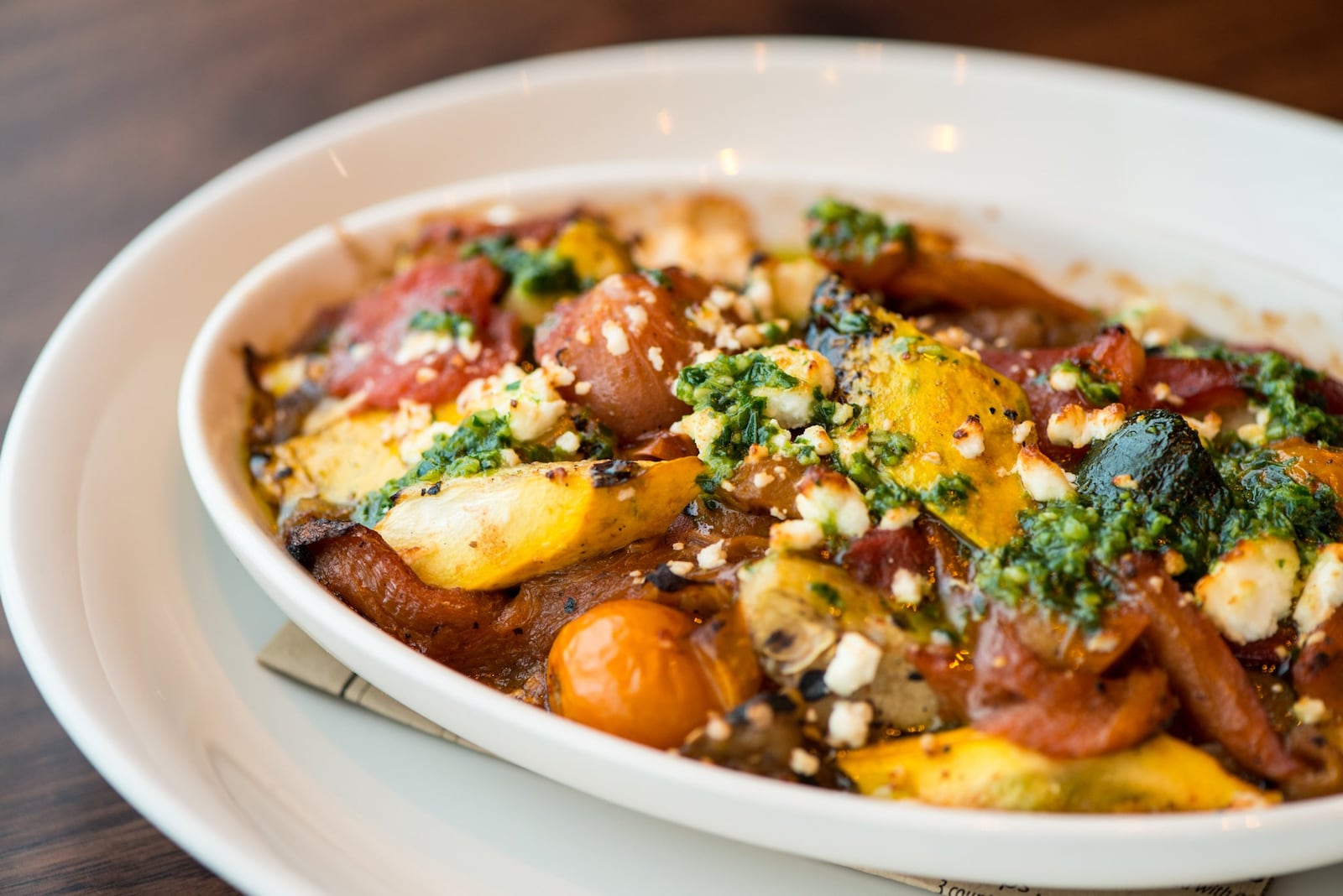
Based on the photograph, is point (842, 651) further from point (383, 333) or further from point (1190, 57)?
point (1190, 57)

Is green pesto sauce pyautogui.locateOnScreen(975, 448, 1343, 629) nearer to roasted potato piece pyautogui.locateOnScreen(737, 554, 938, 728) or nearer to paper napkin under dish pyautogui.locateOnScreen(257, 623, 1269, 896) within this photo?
roasted potato piece pyautogui.locateOnScreen(737, 554, 938, 728)

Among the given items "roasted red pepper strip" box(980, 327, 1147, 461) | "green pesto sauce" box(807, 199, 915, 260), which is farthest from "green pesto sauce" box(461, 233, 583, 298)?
"roasted red pepper strip" box(980, 327, 1147, 461)

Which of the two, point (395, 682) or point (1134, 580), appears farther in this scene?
point (395, 682)

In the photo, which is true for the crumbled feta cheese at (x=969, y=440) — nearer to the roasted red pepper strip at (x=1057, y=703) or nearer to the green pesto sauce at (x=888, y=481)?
the green pesto sauce at (x=888, y=481)

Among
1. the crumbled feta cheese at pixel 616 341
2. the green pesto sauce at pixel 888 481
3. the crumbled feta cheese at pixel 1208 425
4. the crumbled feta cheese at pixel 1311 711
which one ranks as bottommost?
the crumbled feta cheese at pixel 1311 711

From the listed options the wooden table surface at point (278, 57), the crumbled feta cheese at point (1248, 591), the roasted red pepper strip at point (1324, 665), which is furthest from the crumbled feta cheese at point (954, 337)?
the wooden table surface at point (278, 57)

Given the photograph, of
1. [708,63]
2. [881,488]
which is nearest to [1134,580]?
[881,488]
